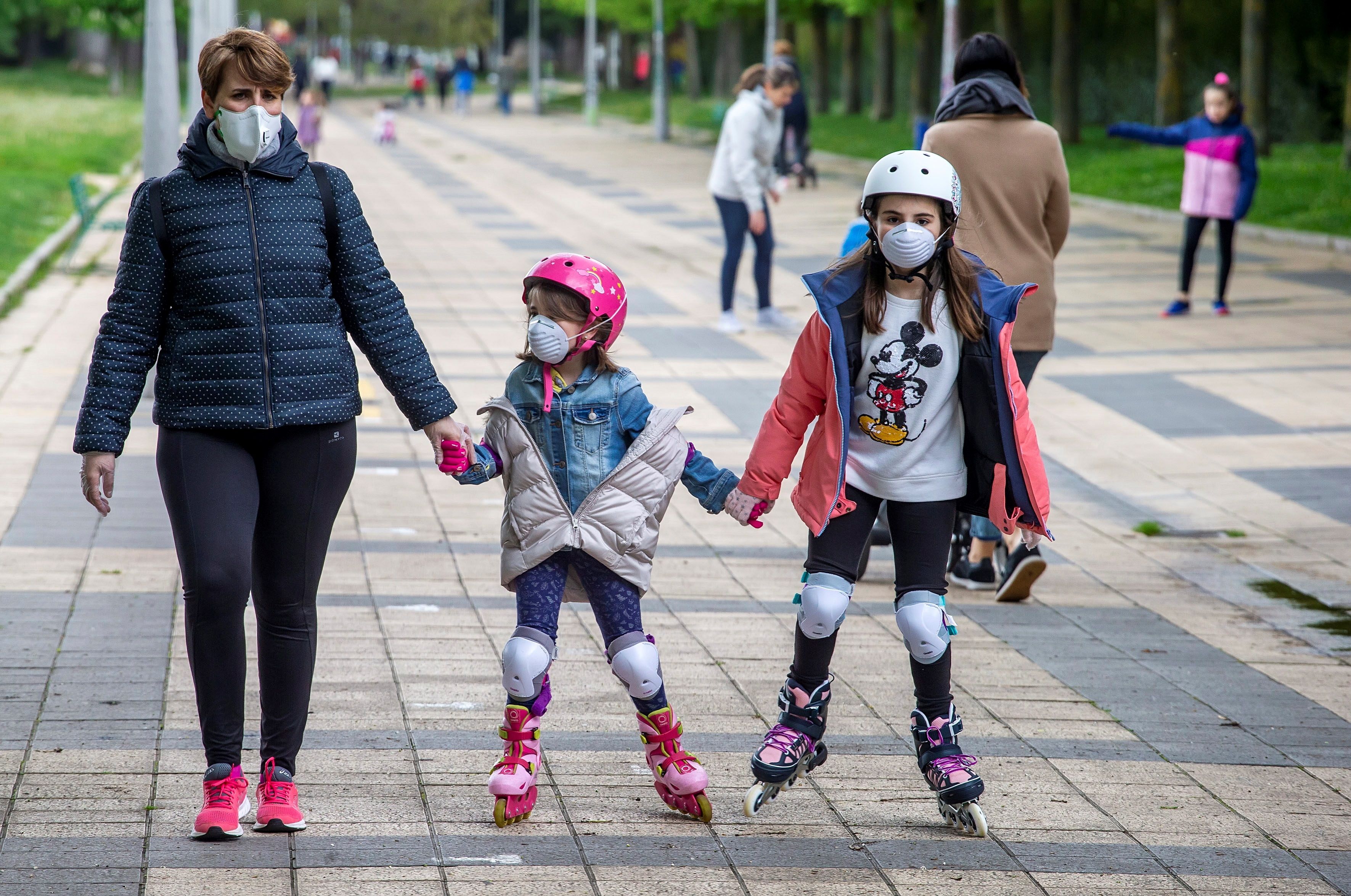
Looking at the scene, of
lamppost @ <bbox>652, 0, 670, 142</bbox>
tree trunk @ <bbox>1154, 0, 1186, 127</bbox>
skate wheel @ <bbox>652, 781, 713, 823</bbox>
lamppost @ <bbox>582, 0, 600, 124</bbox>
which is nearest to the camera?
skate wheel @ <bbox>652, 781, 713, 823</bbox>

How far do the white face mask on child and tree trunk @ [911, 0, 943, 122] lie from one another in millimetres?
31486

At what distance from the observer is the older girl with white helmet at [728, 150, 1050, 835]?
12.9 ft

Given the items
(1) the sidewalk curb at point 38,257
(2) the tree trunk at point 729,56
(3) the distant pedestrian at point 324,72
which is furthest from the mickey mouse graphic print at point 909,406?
(2) the tree trunk at point 729,56

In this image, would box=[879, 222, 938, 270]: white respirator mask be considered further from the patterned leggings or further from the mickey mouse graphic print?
the patterned leggings

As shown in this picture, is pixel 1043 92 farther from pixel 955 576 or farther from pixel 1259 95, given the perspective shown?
pixel 955 576

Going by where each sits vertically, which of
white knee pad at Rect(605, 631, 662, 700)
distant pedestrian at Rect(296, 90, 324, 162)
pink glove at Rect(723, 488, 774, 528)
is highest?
distant pedestrian at Rect(296, 90, 324, 162)

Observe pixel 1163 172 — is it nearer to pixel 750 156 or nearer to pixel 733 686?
pixel 750 156

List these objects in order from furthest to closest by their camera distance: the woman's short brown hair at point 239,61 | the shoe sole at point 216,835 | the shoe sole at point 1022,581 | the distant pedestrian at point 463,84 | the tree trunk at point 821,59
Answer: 1. the distant pedestrian at point 463,84
2. the tree trunk at point 821,59
3. the shoe sole at point 1022,581
4. the shoe sole at point 216,835
5. the woman's short brown hair at point 239,61

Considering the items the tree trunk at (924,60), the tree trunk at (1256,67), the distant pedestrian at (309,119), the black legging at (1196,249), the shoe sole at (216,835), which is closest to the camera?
the shoe sole at (216,835)

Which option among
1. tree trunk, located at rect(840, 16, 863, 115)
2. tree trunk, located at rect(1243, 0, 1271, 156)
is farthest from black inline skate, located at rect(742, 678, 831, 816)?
tree trunk, located at rect(840, 16, 863, 115)

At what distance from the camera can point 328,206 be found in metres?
3.73

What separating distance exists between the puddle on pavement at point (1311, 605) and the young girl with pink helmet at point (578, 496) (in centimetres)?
309

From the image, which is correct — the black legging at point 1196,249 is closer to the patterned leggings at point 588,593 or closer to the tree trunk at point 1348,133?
the tree trunk at point 1348,133

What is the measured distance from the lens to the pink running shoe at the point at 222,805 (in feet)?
12.2
